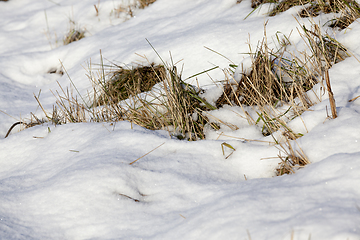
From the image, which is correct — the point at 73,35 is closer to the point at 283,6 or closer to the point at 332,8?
the point at 283,6

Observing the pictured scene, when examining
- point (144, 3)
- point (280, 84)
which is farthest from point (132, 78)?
point (144, 3)

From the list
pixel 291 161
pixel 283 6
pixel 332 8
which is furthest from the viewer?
pixel 283 6

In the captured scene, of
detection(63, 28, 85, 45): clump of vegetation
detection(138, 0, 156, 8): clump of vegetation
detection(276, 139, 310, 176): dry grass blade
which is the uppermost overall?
detection(138, 0, 156, 8): clump of vegetation

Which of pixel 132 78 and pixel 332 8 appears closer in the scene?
pixel 332 8

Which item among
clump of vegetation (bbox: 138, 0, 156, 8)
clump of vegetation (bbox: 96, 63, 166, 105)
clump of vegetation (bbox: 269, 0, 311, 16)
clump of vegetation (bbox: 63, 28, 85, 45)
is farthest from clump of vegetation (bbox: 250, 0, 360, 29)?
clump of vegetation (bbox: 63, 28, 85, 45)

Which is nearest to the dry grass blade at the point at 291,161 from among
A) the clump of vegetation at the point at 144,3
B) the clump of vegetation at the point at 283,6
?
the clump of vegetation at the point at 283,6

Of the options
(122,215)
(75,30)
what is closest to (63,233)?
(122,215)

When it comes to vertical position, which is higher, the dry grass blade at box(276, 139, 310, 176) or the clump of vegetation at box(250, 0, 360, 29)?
the clump of vegetation at box(250, 0, 360, 29)

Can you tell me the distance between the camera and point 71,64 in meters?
3.45

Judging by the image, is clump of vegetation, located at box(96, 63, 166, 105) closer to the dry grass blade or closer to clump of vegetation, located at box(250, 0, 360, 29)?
clump of vegetation, located at box(250, 0, 360, 29)

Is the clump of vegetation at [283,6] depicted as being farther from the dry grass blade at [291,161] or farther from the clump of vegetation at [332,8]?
the dry grass blade at [291,161]

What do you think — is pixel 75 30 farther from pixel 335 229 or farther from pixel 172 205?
pixel 335 229

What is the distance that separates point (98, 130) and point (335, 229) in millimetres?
1407

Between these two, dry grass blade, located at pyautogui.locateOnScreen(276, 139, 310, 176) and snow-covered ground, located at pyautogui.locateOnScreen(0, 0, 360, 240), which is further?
dry grass blade, located at pyautogui.locateOnScreen(276, 139, 310, 176)
